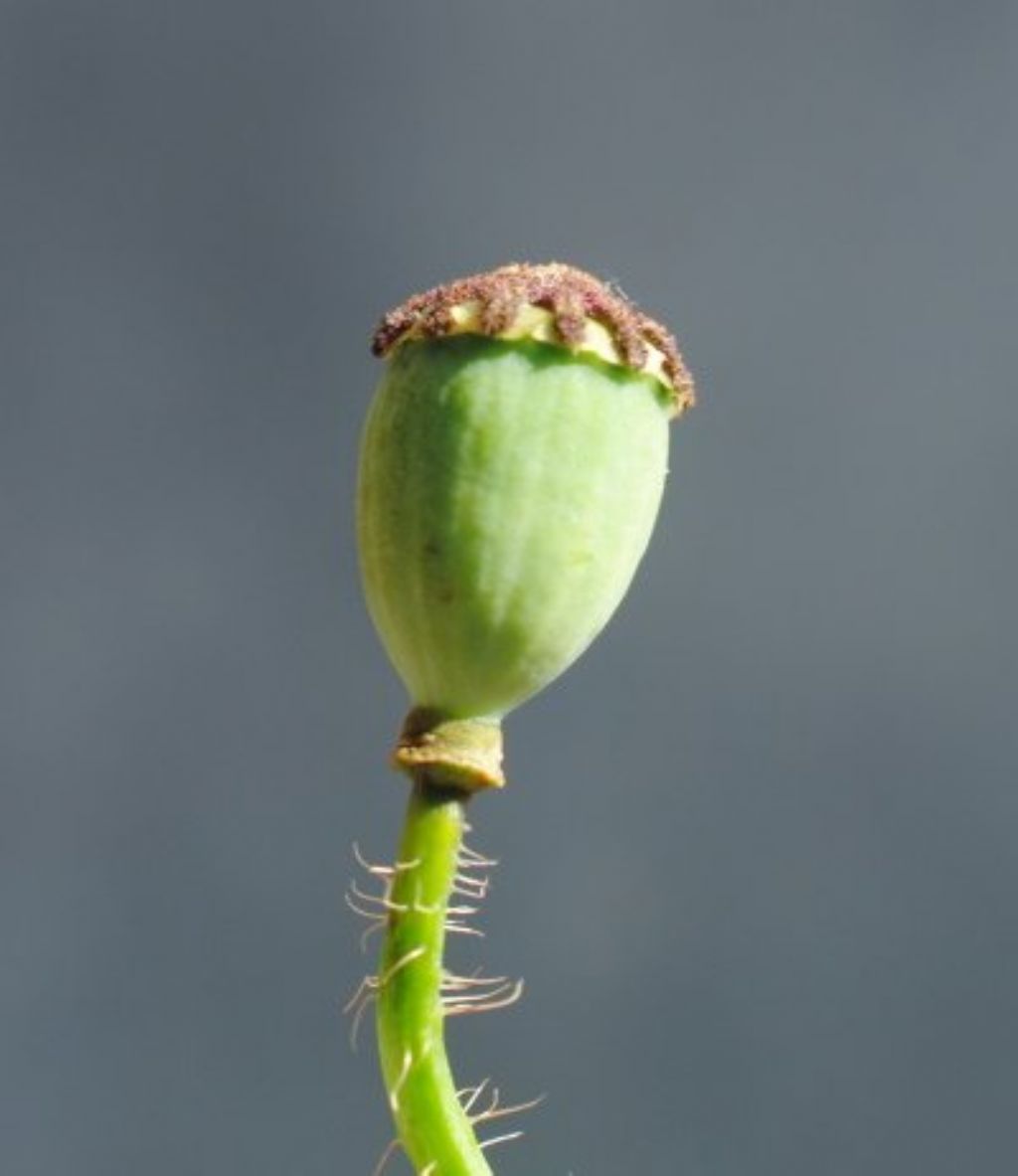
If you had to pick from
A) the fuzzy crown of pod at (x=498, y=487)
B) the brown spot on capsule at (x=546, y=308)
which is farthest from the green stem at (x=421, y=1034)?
the brown spot on capsule at (x=546, y=308)

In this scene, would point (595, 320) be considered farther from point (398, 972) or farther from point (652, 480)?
point (398, 972)

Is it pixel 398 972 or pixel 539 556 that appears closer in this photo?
pixel 398 972

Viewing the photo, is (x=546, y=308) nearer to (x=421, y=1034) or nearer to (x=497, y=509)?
(x=497, y=509)

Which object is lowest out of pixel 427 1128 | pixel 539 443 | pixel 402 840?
pixel 427 1128

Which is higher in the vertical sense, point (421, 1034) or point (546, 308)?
point (546, 308)

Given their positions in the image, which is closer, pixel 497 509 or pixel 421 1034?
pixel 421 1034

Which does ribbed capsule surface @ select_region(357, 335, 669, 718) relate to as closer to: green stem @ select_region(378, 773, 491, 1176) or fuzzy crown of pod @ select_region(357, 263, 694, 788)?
fuzzy crown of pod @ select_region(357, 263, 694, 788)

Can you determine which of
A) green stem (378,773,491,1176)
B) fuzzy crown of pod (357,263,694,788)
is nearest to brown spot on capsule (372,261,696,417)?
fuzzy crown of pod (357,263,694,788)

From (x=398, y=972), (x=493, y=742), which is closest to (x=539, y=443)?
(x=493, y=742)

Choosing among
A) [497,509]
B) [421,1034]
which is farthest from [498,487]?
[421,1034]
